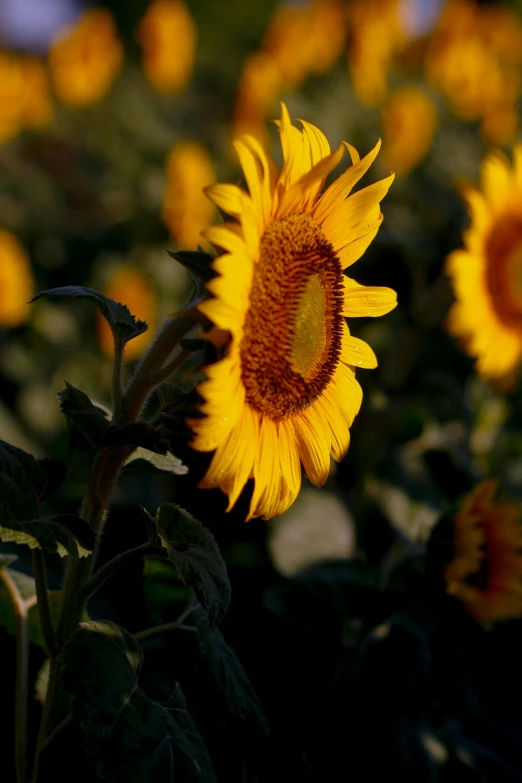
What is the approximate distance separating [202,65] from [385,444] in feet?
16.3

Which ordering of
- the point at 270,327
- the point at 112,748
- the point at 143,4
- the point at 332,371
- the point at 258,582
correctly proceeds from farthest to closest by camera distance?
the point at 143,4 → the point at 258,582 → the point at 332,371 → the point at 270,327 → the point at 112,748

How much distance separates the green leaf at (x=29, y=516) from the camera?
0.93 meters

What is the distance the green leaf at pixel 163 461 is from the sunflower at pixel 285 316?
9 cm

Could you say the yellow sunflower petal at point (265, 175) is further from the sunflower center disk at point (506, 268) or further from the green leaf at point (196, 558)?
the sunflower center disk at point (506, 268)

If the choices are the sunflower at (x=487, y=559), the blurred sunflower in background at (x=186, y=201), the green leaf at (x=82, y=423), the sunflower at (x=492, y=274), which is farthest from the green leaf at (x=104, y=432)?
the blurred sunflower in background at (x=186, y=201)

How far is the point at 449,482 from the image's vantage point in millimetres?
1794

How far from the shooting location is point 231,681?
1.08 metres

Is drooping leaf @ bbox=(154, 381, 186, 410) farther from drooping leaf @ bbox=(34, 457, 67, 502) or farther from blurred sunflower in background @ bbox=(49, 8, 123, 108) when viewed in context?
blurred sunflower in background @ bbox=(49, 8, 123, 108)

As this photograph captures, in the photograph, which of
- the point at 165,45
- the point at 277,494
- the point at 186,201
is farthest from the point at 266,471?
the point at 165,45

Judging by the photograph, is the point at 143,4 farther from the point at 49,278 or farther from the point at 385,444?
the point at 385,444

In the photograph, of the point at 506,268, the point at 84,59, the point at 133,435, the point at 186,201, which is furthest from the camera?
the point at 84,59

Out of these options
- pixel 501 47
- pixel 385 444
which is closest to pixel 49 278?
pixel 385 444

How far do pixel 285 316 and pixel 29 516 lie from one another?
348mm

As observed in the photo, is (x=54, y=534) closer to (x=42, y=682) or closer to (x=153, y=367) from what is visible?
(x=153, y=367)
